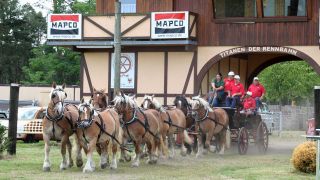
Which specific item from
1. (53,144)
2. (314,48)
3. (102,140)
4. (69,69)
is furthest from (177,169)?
(69,69)

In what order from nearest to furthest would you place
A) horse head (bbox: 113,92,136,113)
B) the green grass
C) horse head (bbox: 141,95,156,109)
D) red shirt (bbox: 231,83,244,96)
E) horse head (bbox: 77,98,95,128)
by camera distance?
the green grass < horse head (bbox: 77,98,95,128) < horse head (bbox: 113,92,136,113) < horse head (bbox: 141,95,156,109) < red shirt (bbox: 231,83,244,96)

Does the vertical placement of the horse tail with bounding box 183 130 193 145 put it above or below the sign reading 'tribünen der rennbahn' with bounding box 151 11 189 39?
below

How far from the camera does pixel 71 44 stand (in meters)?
29.5

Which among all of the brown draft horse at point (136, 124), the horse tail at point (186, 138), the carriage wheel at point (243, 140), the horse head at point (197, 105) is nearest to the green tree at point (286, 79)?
the carriage wheel at point (243, 140)

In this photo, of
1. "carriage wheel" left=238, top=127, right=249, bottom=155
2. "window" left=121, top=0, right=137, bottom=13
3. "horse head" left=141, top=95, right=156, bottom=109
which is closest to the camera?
"horse head" left=141, top=95, right=156, bottom=109

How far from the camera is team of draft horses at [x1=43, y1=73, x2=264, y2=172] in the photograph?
16.8 m

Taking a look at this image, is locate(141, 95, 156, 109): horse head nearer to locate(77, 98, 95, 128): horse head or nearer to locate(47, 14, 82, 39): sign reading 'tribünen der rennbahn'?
locate(77, 98, 95, 128): horse head

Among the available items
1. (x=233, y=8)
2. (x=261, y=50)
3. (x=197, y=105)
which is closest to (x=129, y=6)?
(x=233, y=8)

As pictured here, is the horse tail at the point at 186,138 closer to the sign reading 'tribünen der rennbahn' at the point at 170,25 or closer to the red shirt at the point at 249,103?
the red shirt at the point at 249,103

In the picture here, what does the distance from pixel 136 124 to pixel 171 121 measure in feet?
9.31

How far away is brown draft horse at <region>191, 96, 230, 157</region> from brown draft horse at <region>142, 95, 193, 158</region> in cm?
66

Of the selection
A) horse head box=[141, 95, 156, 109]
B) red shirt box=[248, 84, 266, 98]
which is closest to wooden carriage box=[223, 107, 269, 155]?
red shirt box=[248, 84, 266, 98]

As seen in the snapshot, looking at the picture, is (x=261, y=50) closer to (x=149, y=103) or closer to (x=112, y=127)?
(x=149, y=103)

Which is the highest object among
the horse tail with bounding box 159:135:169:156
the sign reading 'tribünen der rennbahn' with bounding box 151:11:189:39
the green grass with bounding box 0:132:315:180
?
the sign reading 'tribünen der rennbahn' with bounding box 151:11:189:39
